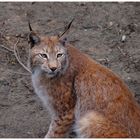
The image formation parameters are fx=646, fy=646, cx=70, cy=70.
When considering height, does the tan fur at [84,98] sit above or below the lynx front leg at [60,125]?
above

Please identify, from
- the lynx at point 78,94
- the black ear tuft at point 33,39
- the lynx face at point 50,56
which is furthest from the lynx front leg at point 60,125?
the black ear tuft at point 33,39

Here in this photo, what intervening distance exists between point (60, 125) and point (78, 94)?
376mm

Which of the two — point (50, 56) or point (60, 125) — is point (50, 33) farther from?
point (60, 125)

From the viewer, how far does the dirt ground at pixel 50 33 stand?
755 centimetres

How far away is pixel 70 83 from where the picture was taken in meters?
6.82

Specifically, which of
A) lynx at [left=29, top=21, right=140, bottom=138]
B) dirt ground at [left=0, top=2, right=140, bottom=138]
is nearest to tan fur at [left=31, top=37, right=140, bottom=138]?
lynx at [left=29, top=21, right=140, bottom=138]

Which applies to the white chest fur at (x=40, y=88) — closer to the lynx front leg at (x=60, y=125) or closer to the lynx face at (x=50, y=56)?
the lynx face at (x=50, y=56)

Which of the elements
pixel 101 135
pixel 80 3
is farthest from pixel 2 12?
pixel 101 135

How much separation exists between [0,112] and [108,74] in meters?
1.50

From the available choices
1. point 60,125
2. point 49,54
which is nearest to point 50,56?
point 49,54

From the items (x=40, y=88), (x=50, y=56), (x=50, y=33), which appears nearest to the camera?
(x=50, y=56)

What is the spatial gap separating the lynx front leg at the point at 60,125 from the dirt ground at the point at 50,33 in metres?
0.49

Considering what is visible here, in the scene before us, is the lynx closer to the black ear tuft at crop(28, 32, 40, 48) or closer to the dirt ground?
the black ear tuft at crop(28, 32, 40, 48)

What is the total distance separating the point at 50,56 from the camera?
6.67 meters
